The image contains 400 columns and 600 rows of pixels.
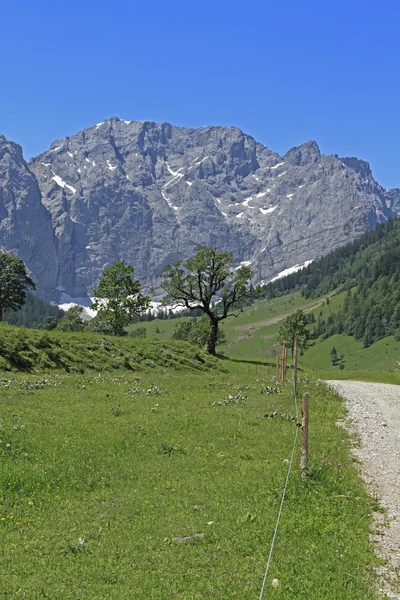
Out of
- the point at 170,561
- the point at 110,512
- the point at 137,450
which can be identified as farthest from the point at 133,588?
the point at 137,450

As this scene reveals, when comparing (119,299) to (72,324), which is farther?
(72,324)

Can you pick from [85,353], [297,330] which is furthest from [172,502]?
[297,330]

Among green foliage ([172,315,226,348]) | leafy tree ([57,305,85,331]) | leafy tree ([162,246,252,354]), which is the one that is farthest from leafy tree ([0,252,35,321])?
green foliage ([172,315,226,348])

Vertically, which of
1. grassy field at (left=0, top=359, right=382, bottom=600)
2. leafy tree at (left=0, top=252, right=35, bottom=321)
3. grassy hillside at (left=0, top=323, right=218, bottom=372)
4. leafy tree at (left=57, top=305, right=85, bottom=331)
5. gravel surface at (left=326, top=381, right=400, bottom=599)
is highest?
leafy tree at (left=0, top=252, right=35, bottom=321)

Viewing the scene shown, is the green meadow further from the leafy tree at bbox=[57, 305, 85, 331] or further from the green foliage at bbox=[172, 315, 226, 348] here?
the leafy tree at bbox=[57, 305, 85, 331]

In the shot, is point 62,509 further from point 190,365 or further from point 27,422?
point 190,365

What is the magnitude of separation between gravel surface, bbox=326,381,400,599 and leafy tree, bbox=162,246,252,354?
36.6 m

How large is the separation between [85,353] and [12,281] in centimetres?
6632

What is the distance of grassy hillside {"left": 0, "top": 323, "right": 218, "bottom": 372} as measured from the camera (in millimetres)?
41938

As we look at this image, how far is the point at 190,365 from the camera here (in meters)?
58.4

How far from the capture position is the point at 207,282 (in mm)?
79875

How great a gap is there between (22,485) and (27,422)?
299 inches

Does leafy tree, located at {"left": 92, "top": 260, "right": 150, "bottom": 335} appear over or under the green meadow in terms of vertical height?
over

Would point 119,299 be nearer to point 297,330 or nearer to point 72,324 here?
point 297,330
